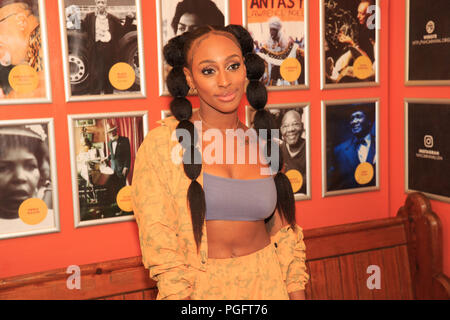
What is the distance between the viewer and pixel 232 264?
194cm

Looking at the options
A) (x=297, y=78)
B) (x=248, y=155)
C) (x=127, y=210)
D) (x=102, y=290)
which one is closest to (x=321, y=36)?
(x=297, y=78)

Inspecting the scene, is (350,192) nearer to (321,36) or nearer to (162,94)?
(321,36)

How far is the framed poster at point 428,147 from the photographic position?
9.70ft

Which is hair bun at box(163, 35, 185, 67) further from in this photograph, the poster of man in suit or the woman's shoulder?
the poster of man in suit

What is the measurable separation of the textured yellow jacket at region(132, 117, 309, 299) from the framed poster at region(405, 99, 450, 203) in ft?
5.47

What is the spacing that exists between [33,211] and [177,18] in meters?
1.18

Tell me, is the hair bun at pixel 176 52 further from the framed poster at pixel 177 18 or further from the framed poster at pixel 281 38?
the framed poster at pixel 281 38

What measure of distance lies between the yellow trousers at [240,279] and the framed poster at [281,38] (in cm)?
125

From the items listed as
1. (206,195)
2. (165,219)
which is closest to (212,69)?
(206,195)

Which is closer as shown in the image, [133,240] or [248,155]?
[248,155]

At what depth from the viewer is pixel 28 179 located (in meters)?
2.47

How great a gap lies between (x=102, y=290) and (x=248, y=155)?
3.33ft

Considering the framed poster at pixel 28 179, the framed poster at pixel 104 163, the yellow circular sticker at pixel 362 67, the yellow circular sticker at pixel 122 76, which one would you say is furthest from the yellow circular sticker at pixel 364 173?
the framed poster at pixel 28 179

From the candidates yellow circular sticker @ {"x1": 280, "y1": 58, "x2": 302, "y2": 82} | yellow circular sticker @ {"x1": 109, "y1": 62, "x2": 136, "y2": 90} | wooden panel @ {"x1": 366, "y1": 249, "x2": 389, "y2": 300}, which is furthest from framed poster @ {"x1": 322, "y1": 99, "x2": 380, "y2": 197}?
yellow circular sticker @ {"x1": 109, "y1": 62, "x2": 136, "y2": 90}
